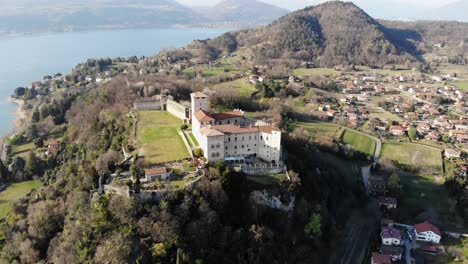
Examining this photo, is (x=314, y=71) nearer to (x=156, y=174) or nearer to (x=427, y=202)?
(x=427, y=202)

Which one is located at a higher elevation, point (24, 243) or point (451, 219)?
point (24, 243)

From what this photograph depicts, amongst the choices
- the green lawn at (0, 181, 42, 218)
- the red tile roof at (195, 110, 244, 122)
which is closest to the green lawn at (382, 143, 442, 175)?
the red tile roof at (195, 110, 244, 122)

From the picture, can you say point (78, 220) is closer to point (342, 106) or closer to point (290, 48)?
point (342, 106)

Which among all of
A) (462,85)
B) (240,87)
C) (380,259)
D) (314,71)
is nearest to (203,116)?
(380,259)

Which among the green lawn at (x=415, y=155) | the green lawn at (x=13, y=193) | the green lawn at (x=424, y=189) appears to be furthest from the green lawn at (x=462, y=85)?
the green lawn at (x=13, y=193)

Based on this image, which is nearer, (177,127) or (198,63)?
(177,127)

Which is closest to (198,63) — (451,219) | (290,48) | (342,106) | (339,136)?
(290,48)

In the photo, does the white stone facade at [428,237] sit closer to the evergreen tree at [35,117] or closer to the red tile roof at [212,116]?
the red tile roof at [212,116]
